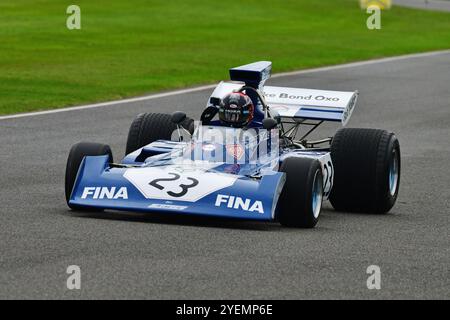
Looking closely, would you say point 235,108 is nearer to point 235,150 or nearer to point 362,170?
point 235,150

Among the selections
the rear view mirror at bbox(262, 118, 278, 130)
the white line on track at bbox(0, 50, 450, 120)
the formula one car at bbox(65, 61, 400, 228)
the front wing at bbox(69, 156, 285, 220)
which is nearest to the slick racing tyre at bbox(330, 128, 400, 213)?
the formula one car at bbox(65, 61, 400, 228)

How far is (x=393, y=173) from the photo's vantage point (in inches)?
511

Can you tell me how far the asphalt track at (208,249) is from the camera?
8.75 meters

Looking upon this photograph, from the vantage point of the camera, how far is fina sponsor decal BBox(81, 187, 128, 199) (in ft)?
37.0

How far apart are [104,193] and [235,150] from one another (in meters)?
1.39

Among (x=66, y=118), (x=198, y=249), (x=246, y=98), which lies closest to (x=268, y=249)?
(x=198, y=249)

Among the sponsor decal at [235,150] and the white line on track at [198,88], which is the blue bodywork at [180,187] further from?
the white line on track at [198,88]

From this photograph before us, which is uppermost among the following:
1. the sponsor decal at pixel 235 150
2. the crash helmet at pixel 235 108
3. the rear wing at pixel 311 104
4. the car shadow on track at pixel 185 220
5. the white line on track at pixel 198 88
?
the crash helmet at pixel 235 108

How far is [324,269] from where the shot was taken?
9531mm

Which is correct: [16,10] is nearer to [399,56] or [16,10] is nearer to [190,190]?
[399,56]

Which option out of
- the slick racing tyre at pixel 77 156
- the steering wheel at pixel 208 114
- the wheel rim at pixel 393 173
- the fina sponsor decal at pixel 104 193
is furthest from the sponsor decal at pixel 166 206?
A: the wheel rim at pixel 393 173

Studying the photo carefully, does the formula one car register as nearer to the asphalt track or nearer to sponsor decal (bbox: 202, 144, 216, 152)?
sponsor decal (bbox: 202, 144, 216, 152)

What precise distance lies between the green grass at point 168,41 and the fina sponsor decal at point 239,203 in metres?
10.2

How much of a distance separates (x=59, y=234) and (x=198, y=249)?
1196 millimetres
